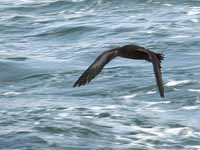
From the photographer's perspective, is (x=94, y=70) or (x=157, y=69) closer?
(x=157, y=69)

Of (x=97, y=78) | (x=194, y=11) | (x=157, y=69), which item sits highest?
(x=157, y=69)

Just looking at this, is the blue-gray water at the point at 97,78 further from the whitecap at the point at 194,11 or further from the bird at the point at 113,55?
the bird at the point at 113,55

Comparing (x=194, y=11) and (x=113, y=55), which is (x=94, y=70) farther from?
(x=194, y=11)

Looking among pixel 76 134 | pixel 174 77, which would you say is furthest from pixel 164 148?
pixel 174 77

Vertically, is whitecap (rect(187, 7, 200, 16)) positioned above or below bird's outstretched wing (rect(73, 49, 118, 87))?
below

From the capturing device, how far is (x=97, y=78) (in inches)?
714

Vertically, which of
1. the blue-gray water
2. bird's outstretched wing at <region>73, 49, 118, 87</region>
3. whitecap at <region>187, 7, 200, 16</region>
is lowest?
the blue-gray water

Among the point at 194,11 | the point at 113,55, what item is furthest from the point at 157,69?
the point at 194,11

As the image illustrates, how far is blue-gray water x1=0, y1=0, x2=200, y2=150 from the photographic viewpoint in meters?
13.7

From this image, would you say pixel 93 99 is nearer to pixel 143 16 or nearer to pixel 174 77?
pixel 174 77

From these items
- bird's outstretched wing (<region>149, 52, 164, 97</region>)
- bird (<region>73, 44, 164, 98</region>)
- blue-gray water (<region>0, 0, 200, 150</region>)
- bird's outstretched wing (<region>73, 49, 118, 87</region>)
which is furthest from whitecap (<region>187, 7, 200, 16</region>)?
bird's outstretched wing (<region>149, 52, 164, 97</region>)

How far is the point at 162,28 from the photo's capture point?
22.8 m

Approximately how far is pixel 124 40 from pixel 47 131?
8200mm

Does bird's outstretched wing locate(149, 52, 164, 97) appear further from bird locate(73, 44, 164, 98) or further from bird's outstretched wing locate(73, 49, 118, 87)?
bird's outstretched wing locate(73, 49, 118, 87)
